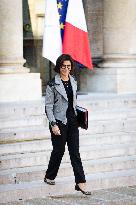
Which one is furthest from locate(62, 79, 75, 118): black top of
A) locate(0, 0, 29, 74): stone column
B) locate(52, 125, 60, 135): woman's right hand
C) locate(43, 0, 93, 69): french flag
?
locate(43, 0, 93, 69): french flag

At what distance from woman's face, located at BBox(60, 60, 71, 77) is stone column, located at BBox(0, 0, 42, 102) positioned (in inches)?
210

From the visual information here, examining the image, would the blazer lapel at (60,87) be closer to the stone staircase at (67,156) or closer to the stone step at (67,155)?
the stone staircase at (67,156)

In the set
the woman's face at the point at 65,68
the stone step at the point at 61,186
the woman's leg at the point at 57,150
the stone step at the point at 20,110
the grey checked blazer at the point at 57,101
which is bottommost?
the stone step at the point at 61,186

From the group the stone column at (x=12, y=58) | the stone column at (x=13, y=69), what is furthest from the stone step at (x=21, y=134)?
the stone column at (x=12, y=58)

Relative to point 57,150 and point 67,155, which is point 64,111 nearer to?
point 57,150

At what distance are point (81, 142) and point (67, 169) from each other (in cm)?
161

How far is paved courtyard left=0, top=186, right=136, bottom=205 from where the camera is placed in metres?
9.72

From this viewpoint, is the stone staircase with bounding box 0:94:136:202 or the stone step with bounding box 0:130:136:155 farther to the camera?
the stone step with bounding box 0:130:136:155

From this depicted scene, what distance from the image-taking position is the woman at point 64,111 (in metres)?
9.76

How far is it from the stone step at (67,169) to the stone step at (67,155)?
148mm

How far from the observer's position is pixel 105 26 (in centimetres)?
1780

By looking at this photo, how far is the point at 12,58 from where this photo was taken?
1520 cm

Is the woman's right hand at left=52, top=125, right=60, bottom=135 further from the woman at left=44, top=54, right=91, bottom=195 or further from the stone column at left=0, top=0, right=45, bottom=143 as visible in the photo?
the stone column at left=0, top=0, right=45, bottom=143

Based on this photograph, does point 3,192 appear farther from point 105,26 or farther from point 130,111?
point 105,26
